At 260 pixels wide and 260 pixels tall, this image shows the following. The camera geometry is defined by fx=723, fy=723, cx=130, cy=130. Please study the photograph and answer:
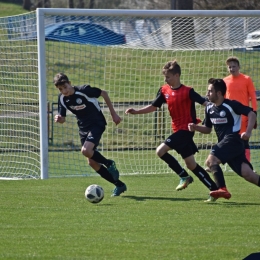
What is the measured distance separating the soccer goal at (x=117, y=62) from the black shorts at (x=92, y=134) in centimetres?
180

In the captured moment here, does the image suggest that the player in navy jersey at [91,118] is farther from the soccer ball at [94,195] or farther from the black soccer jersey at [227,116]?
the black soccer jersey at [227,116]

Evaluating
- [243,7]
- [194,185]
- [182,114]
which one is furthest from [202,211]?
[243,7]

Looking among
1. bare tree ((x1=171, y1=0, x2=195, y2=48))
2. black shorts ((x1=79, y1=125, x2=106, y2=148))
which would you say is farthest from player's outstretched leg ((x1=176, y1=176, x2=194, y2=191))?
bare tree ((x1=171, y1=0, x2=195, y2=48))

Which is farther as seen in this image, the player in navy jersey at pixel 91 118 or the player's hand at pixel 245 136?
the player in navy jersey at pixel 91 118

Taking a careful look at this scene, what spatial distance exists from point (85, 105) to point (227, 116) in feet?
6.89

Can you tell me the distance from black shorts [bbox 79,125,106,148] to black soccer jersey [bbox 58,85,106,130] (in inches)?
2.2

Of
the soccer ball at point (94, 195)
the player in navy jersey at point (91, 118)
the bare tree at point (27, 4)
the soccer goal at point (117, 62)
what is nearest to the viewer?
the soccer ball at point (94, 195)

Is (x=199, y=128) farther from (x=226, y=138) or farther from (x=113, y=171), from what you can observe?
(x=113, y=171)

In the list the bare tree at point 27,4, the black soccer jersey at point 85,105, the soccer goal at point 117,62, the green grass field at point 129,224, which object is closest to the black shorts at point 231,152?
the green grass field at point 129,224

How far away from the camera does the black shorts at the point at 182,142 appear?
9.62 meters

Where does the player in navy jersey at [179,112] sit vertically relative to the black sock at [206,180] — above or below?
above

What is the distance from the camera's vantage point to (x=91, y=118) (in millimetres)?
9836

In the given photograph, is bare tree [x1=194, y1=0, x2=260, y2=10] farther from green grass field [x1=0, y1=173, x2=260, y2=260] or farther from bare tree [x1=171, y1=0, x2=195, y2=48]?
green grass field [x1=0, y1=173, x2=260, y2=260]

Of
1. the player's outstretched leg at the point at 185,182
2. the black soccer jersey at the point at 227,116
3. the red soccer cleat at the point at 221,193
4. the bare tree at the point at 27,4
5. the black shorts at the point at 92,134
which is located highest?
the black soccer jersey at the point at 227,116
